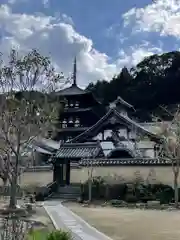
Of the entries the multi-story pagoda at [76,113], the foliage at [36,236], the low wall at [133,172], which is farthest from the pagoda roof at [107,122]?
the foliage at [36,236]

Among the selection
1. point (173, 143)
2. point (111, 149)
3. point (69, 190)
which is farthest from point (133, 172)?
point (111, 149)

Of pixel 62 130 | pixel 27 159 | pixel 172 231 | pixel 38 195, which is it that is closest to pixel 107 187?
pixel 38 195

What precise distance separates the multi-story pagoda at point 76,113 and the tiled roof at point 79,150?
1556 centimetres

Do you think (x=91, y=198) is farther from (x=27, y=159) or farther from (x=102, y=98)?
(x=102, y=98)

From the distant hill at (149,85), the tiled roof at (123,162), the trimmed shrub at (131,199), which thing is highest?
the distant hill at (149,85)

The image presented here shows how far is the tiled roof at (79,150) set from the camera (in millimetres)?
32969

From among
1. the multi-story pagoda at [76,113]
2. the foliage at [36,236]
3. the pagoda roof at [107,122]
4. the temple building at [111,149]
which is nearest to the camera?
the foliage at [36,236]

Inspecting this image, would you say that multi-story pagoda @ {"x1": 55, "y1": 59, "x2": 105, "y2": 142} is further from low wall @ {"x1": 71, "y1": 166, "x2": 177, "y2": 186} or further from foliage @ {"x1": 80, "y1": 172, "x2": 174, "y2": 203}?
foliage @ {"x1": 80, "y1": 172, "x2": 174, "y2": 203}

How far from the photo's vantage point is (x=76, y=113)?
168 ft

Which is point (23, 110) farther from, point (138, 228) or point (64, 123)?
point (64, 123)

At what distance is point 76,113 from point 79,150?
58.0ft

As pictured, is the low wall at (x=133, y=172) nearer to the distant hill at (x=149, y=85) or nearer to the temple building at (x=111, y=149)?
the temple building at (x=111, y=149)

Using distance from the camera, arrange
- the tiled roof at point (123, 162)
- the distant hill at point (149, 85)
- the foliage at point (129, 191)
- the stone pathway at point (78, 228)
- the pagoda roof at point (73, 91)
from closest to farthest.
Result: the stone pathway at point (78, 228), the foliage at point (129, 191), the tiled roof at point (123, 162), the pagoda roof at point (73, 91), the distant hill at point (149, 85)

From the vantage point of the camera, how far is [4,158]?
2108 centimetres
